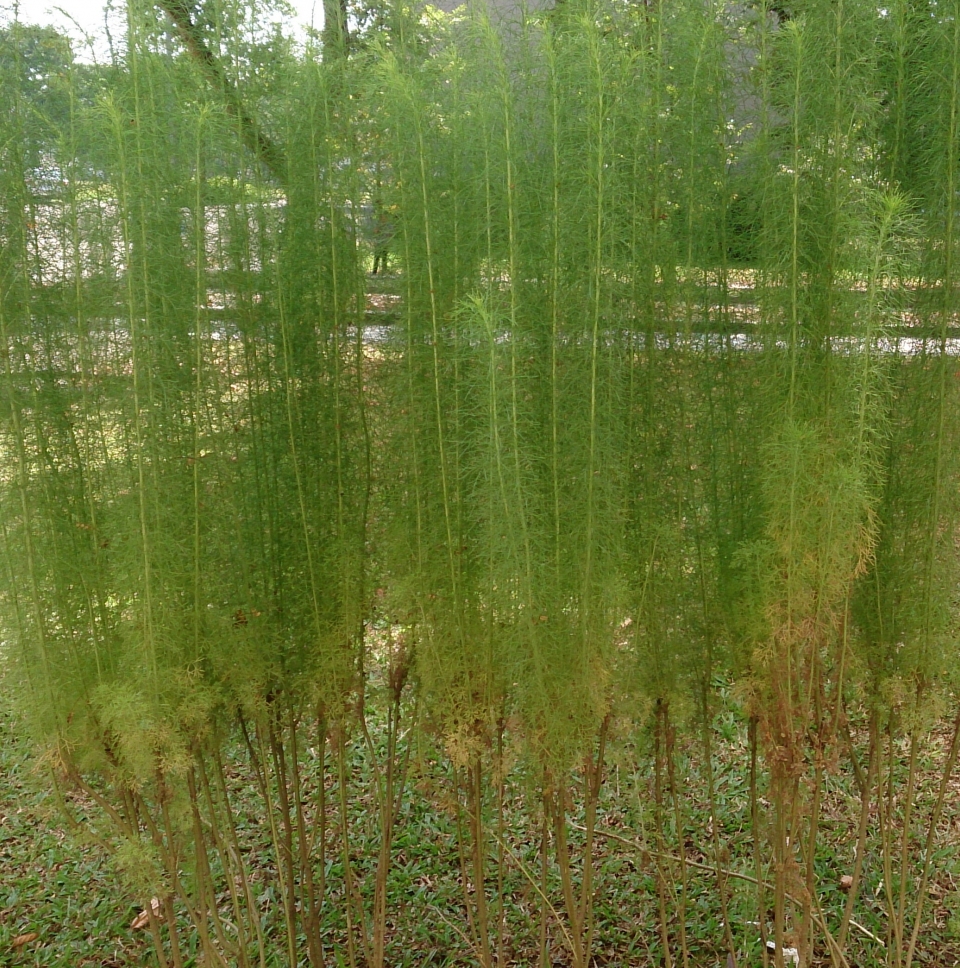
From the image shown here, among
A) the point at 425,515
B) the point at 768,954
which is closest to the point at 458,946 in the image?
the point at 768,954

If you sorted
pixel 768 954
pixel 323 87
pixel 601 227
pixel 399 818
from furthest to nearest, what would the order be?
pixel 399 818 → pixel 768 954 → pixel 323 87 → pixel 601 227

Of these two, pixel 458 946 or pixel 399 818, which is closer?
pixel 458 946

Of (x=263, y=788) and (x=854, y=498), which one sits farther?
(x=263, y=788)

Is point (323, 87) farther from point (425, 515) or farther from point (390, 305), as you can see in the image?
point (425, 515)

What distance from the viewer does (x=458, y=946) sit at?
3197 millimetres

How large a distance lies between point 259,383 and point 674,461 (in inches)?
45.7

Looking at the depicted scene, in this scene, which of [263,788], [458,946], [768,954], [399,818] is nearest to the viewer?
[263,788]

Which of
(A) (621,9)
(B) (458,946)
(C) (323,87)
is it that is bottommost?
(B) (458,946)

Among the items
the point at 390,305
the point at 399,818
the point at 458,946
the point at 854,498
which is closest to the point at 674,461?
the point at 854,498

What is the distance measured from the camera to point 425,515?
7.67ft

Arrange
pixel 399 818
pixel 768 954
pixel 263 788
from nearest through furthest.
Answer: pixel 263 788
pixel 768 954
pixel 399 818

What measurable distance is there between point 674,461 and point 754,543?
34cm

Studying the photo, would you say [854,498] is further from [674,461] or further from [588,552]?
[588,552]

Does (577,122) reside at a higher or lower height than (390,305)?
higher
